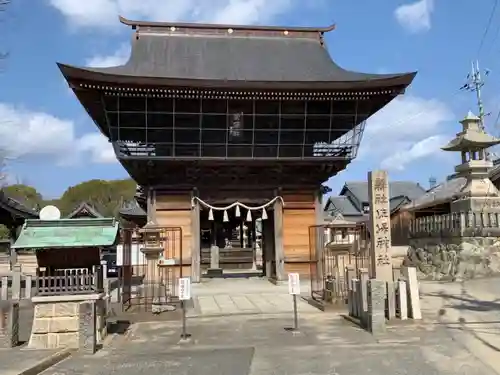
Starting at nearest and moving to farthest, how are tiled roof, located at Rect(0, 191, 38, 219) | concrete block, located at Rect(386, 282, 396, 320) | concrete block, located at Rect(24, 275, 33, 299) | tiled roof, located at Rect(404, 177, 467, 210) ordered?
concrete block, located at Rect(386, 282, 396, 320) → concrete block, located at Rect(24, 275, 33, 299) → tiled roof, located at Rect(404, 177, 467, 210) → tiled roof, located at Rect(0, 191, 38, 219)

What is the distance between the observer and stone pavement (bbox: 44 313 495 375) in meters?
7.30

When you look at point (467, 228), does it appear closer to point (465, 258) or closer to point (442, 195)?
point (465, 258)

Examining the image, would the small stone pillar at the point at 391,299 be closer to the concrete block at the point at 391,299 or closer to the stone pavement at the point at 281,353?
the concrete block at the point at 391,299

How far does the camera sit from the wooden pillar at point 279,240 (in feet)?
70.4

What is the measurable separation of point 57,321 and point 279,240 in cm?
1348

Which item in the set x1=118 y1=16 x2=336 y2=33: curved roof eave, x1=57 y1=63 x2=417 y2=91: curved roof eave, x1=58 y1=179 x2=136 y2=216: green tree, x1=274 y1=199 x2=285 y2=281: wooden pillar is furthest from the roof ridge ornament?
x1=58 y1=179 x2=136 y2=216: green tree

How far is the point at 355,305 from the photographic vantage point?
1141cm

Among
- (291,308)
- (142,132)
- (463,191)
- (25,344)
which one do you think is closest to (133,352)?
(25,344)

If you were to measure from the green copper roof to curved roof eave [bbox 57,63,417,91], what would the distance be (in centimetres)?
993

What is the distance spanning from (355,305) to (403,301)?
44.5 inches

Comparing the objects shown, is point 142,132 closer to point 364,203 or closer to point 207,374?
point 207,374

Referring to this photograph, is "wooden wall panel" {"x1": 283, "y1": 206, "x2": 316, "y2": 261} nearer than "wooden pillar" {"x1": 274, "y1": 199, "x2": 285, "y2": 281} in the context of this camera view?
No

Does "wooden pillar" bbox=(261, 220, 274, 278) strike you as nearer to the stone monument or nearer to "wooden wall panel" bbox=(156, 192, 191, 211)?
"wooden wall panel" bbox=(156, 192, 191, 211)

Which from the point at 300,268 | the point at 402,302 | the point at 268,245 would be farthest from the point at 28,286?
the point at 402,302
